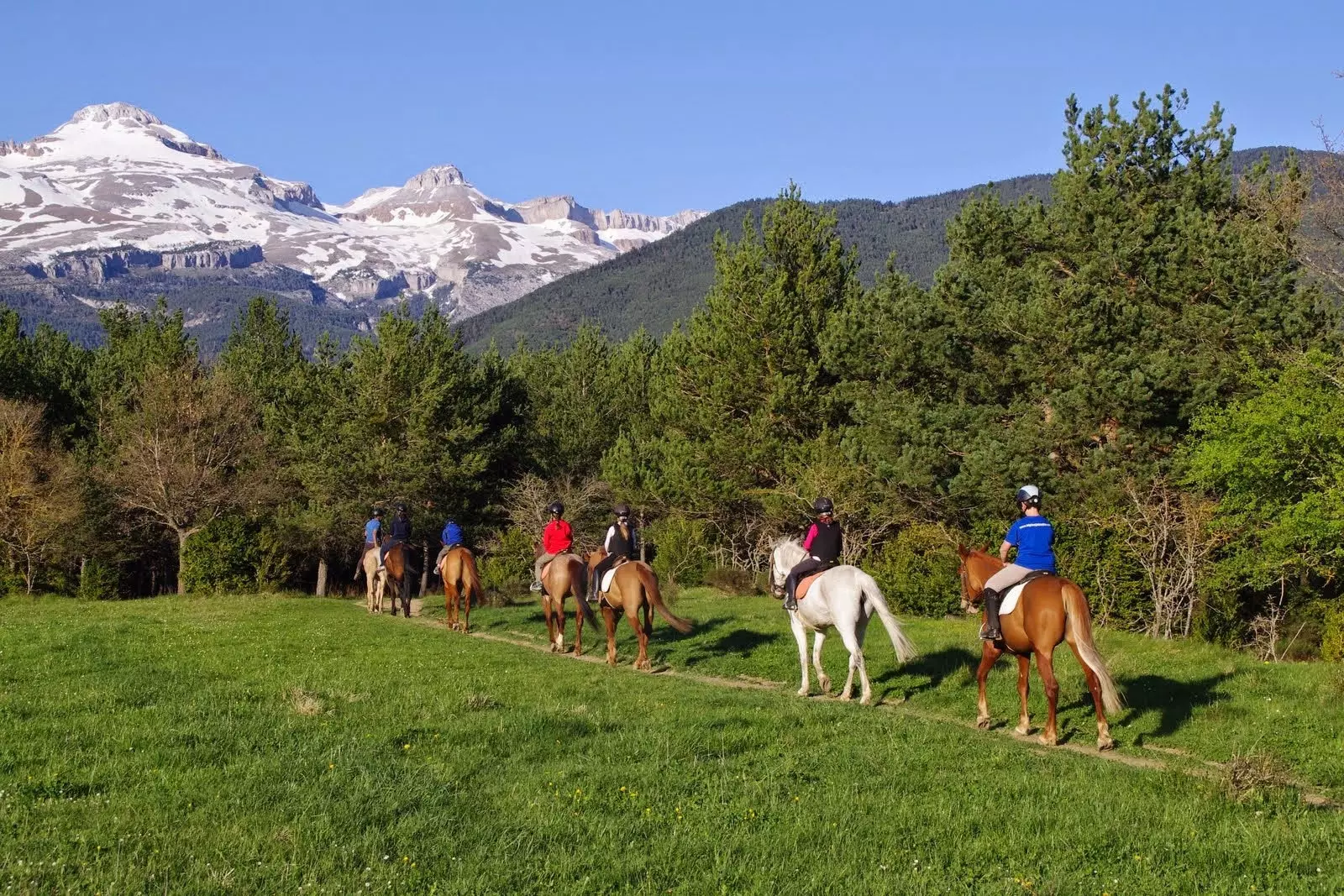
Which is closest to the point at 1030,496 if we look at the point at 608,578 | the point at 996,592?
the point at 996,592

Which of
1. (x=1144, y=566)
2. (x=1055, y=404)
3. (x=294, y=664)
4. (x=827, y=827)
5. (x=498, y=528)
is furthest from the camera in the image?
(x=498, y=528)

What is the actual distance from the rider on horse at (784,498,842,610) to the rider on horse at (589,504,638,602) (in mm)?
4556

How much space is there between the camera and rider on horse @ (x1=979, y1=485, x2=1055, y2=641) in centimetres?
1297

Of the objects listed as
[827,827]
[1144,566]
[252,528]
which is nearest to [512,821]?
[827,827]

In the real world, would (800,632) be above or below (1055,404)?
below

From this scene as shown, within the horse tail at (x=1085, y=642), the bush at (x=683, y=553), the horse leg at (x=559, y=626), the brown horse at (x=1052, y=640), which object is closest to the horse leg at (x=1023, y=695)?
the brown horse at (x=1052, y=640)

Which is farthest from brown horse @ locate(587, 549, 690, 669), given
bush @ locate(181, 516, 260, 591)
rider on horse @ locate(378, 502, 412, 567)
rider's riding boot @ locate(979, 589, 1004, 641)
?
bush @ locate(181, 516, 260, 591)

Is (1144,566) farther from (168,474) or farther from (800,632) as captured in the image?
(168,474)

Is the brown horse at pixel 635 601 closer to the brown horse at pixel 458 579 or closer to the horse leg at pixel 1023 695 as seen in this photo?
the brown horse at pixel 458 579

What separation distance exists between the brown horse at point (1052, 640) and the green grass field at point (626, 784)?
1.81ft

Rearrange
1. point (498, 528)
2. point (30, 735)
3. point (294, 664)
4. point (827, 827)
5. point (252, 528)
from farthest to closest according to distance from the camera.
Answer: point (498, 528), point (252, 528), point (294, 664), point (30, 735), point (827, 827)

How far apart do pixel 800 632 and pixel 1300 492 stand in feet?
43.7

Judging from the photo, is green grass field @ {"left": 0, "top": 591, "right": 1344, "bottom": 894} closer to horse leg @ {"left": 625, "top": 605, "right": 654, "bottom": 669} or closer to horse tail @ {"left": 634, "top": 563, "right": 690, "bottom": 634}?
horse tail @ {"left": 634, "top": 563, "right": 690, "bottom": 634}

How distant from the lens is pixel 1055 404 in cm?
2742
